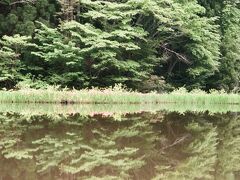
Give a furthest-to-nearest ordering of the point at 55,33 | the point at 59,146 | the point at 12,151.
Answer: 1. the point at 55,33
2. the point at 59,146
3. the point at 12,151

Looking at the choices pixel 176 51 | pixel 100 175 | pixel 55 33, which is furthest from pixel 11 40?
pixel 100 175

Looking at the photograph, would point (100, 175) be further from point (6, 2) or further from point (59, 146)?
point (6, 2)

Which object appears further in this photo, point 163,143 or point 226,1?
point 226,1

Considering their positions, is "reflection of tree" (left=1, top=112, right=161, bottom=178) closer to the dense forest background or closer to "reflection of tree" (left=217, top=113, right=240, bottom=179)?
"reflection of tree" (left=217, top=113, right=240, bottom=179)

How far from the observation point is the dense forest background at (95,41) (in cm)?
1755

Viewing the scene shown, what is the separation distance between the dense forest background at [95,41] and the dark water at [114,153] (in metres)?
10.5

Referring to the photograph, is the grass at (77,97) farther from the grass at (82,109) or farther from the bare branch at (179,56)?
the bare branch at (179,56)

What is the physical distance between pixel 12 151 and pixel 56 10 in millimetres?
15827

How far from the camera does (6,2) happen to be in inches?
738

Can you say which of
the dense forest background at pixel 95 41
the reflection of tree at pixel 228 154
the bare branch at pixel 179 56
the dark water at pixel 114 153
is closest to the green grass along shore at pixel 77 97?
the dense forest background at pixel 95 41

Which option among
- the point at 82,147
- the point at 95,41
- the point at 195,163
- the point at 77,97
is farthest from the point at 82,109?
the point at 195,163

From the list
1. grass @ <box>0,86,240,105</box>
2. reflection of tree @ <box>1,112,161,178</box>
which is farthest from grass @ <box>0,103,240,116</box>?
reflection of tree @ <box>1,112,161,178</box>

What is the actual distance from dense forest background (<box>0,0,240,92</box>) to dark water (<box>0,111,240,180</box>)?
1052 centimetres

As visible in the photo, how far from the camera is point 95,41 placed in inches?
690
